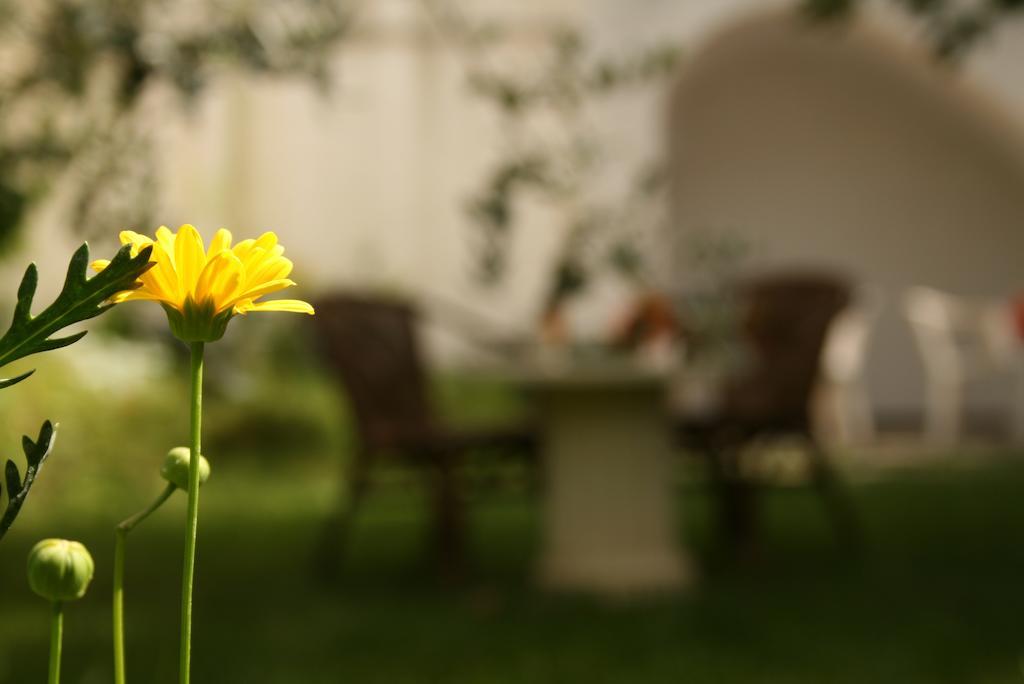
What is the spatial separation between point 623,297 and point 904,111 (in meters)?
3.17

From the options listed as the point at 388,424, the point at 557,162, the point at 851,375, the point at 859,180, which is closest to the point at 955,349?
the point at 851,375

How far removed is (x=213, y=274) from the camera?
340mm

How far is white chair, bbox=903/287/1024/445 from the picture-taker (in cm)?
873

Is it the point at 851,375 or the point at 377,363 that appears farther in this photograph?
the point at 851,375

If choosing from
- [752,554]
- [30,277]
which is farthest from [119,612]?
[752,554]

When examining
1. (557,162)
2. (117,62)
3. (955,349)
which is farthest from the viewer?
(955,349)

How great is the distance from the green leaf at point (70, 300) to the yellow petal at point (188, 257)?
0.05 ft

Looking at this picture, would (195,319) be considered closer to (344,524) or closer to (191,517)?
(191,517)

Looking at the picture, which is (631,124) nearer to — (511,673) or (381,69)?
(381,69)

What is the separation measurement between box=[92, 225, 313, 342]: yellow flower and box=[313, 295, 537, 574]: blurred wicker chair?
3.40m

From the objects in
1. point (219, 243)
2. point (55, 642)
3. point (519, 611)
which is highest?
point (219, 243)

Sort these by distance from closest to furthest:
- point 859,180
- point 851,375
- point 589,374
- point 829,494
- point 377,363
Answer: point 589,374, point 377,363, point 829,494, point 851,375, point 859,180

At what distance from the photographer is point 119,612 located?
1.01ft

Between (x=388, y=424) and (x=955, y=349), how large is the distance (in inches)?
271
